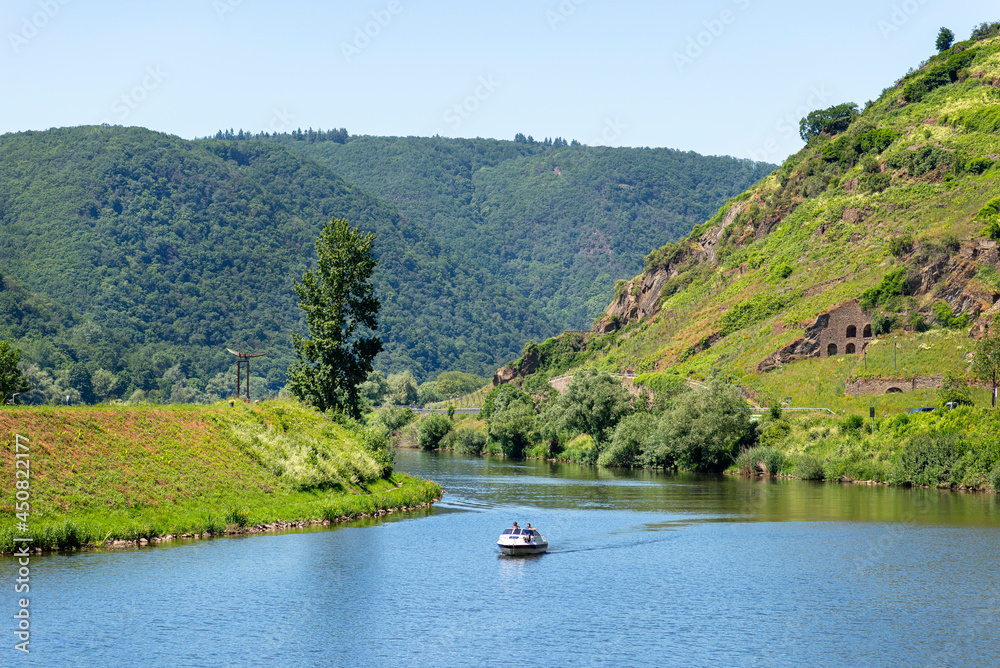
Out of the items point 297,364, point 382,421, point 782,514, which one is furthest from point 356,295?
point 382,421

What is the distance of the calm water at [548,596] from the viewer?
36.9 metres

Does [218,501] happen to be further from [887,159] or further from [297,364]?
[887,159]

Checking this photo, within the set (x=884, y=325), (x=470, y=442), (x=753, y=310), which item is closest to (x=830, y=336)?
(x=884, y=325)

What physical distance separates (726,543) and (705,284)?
434 feet

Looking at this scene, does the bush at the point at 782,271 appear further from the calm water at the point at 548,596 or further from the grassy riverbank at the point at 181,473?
the grassy riverbank at the point at 181,473

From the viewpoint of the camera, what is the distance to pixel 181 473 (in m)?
61.5

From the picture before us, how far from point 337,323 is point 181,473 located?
29955 mm

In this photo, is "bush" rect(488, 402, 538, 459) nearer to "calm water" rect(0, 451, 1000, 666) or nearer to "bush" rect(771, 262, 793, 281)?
"bush" rect(771, 262, 793, 281)

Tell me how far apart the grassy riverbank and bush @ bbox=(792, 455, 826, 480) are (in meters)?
40.7

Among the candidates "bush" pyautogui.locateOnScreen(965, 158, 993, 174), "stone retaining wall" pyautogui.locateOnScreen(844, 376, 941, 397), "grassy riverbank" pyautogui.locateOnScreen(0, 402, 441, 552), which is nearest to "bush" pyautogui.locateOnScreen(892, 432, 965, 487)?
"stone retaining wall" pyautogui.locateOnScreen(844, 376, 941, 397)

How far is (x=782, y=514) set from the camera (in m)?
74.1

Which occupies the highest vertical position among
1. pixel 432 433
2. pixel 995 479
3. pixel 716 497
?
pixel 432 433

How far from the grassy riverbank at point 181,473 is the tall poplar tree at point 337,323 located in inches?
300

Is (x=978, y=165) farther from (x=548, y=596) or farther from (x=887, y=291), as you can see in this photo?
(x=548, y=596)
